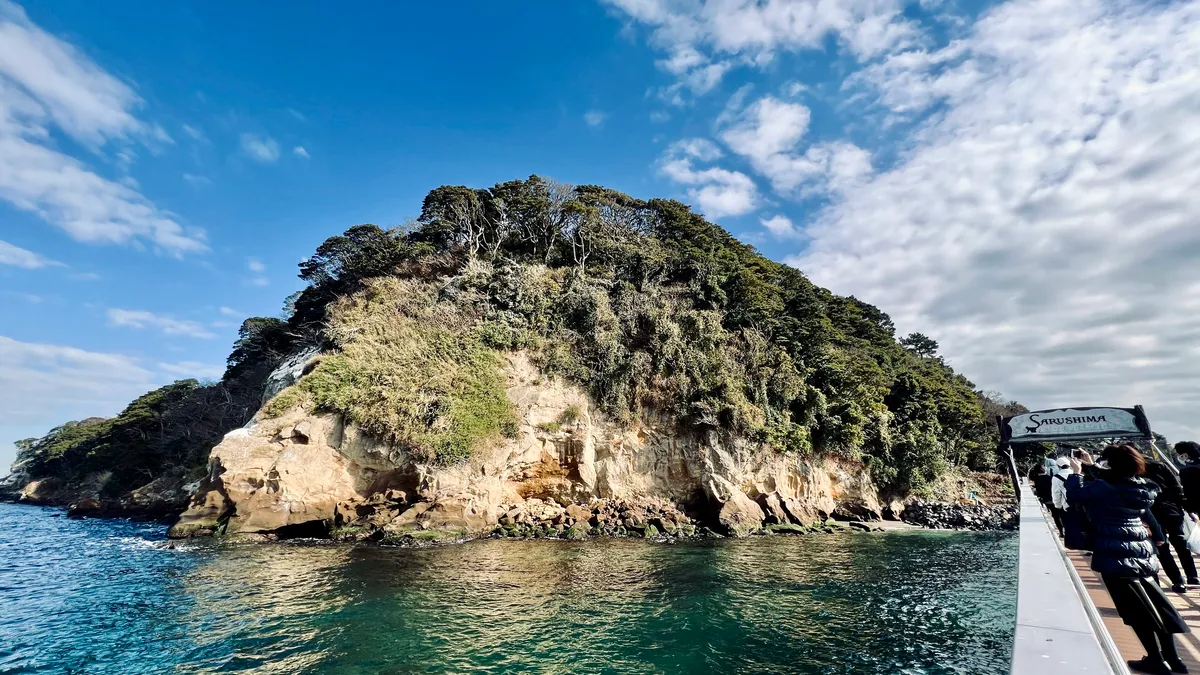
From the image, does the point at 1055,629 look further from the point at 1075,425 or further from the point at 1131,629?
the point at 1075,425

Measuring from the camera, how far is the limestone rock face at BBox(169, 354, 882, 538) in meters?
18.5

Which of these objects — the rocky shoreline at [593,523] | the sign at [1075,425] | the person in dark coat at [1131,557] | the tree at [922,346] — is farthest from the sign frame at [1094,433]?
the tree at [922,346]

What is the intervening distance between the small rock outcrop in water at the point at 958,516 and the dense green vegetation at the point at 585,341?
5.01 feet

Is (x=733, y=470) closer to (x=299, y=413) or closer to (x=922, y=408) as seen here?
(x=922, y=408)

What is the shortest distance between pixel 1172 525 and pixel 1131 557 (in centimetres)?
320

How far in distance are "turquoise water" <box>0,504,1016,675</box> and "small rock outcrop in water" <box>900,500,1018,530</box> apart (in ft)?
31.9

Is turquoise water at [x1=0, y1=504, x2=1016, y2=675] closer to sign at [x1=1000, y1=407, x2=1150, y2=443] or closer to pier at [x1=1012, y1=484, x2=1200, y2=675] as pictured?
sign at [x1=1000, y1=407, x2=1150, y2=443]

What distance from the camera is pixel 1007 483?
98.8 feet

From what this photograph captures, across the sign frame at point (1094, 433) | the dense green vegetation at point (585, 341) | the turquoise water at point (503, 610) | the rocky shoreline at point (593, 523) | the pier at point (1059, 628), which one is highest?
the dense green vegetation at point (585, 341)

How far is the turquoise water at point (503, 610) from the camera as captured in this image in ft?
25.4

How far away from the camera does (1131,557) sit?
3918 mm

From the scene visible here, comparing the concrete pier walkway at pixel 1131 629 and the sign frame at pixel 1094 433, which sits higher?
the sign frame at pixel 1094 433

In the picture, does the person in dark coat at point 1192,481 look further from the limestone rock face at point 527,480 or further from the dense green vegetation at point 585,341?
the dense green vegetation at point 585,341

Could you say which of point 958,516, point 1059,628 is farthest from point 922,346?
point 1059,628
